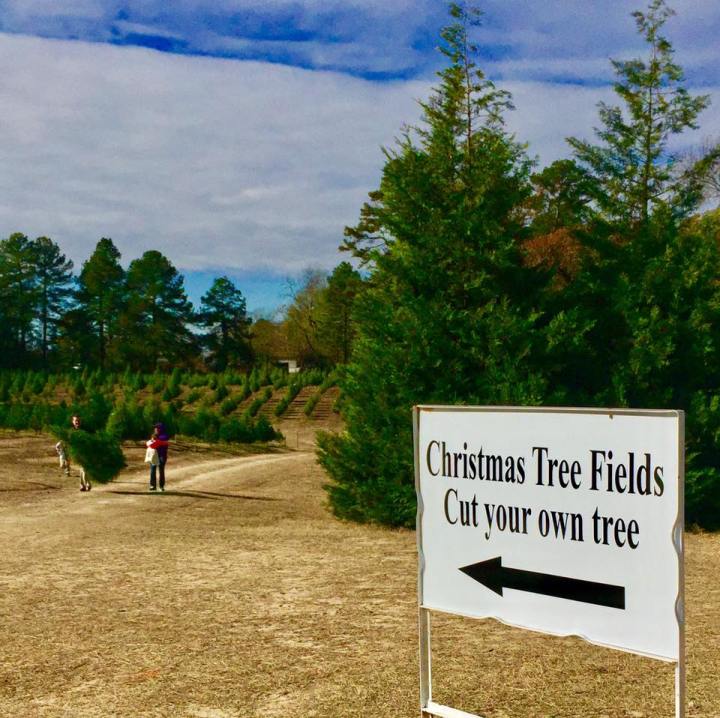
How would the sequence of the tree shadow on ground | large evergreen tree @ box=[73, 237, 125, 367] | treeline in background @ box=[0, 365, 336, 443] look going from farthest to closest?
large evergreen tree @ box=[73, 237, 125, 367] < treeline in background @ box=[0, 365, 336, 443] < the tree shadow on ground

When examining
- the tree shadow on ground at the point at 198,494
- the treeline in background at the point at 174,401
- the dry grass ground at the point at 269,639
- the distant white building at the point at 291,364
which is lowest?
the tree shadow on ground at the point at 198,494

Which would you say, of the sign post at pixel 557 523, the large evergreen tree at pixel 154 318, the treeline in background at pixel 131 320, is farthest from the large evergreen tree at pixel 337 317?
the sign post at pixel 557 523

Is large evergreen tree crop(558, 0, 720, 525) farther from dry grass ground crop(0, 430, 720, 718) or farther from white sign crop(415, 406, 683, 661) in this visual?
white sign crop(415, 406, 683, 661)

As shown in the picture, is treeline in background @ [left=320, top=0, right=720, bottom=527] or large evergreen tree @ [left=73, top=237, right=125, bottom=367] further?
large evergreen tree @ [left=73, top=237, right=125, bottom=367]

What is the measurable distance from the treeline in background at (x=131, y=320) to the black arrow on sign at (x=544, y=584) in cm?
6002

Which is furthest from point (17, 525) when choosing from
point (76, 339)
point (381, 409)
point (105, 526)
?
point (76, 339)

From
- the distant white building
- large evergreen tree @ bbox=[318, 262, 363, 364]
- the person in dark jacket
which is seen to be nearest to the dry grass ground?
the person in dark jacket

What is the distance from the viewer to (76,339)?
71500 millimetres

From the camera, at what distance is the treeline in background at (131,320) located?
68875 millimetres

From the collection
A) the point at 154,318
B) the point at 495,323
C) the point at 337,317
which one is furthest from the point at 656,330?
the point at 154,318

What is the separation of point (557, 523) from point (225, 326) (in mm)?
72790

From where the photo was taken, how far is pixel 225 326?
75.7 m

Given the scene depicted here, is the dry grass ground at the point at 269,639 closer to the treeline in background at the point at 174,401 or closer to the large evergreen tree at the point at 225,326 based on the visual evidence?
the treeline in background at the point at 174,401

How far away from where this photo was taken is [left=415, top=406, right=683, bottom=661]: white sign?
3734mm
